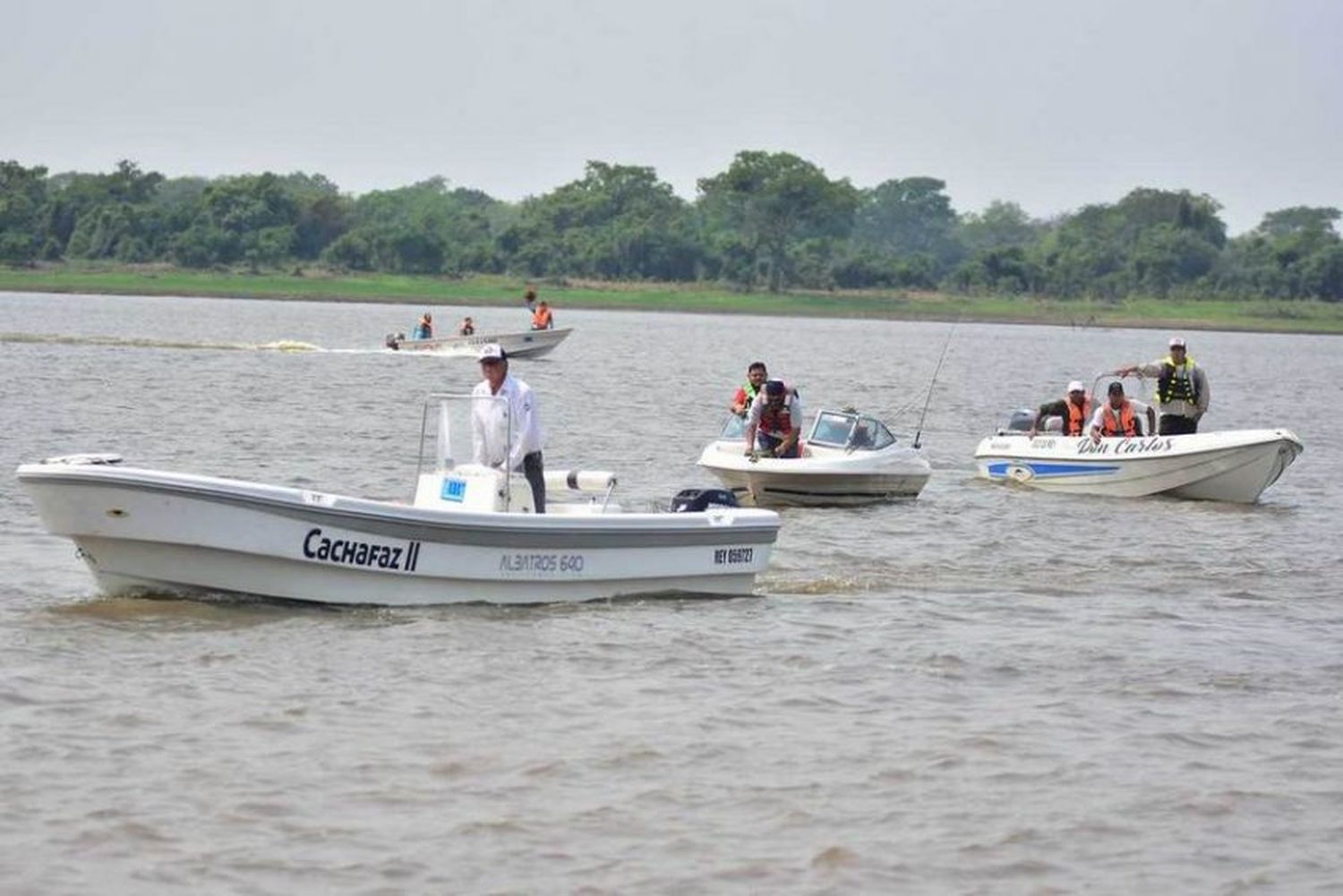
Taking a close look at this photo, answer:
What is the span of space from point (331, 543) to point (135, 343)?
4767cm

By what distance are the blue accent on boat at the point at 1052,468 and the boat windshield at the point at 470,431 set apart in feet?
41.3

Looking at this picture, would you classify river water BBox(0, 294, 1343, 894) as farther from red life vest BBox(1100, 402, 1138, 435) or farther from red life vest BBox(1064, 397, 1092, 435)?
red life vest BBox(1064, 397, 1092, 435)

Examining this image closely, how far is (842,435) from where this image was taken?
2581cm

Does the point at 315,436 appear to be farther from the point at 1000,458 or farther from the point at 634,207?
the point at 634,207

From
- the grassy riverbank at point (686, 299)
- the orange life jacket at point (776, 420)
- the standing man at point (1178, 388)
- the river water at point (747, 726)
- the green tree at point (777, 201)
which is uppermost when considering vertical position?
the green tree at point (777, 201)

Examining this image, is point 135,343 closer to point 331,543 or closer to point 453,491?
point 453,491

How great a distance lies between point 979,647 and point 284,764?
604 cm

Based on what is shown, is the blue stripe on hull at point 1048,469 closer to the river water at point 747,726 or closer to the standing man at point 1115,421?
the standing man at point 1115,421

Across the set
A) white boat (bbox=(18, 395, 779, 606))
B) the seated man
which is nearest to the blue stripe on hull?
the seated man

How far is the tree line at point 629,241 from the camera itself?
442 feet

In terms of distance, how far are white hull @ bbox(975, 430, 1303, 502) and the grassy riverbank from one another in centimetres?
10208

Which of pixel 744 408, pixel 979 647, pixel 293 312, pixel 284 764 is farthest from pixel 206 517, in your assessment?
pixel 293 312

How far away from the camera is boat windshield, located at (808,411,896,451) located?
25.8 m

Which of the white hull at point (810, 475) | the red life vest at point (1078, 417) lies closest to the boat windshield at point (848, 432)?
the white hull at point (810, 475)
